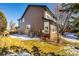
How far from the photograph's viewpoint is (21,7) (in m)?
1.48

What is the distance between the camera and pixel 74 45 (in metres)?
1.46

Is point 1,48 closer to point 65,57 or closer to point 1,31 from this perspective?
point 1,31

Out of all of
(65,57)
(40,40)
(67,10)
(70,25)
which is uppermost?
(67,10)

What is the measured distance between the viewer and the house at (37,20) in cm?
148

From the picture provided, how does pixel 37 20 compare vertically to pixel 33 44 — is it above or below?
above

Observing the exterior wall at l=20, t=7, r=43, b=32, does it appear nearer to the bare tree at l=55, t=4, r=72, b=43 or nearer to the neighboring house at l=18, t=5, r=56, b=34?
the neighboring house at l=18, t=5, r=56, b=34

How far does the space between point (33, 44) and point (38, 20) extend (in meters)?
0.20

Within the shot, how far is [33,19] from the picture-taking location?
1500 mm

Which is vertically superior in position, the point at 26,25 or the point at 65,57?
the point at 26,25

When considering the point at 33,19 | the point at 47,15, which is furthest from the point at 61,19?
the point at 33,19

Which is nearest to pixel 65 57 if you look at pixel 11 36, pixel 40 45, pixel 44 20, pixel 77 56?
pixel 77 56

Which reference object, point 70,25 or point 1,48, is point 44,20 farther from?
point 1,48

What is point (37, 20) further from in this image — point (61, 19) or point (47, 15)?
point (61, 19)

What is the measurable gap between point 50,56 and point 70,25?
0.96 feet
